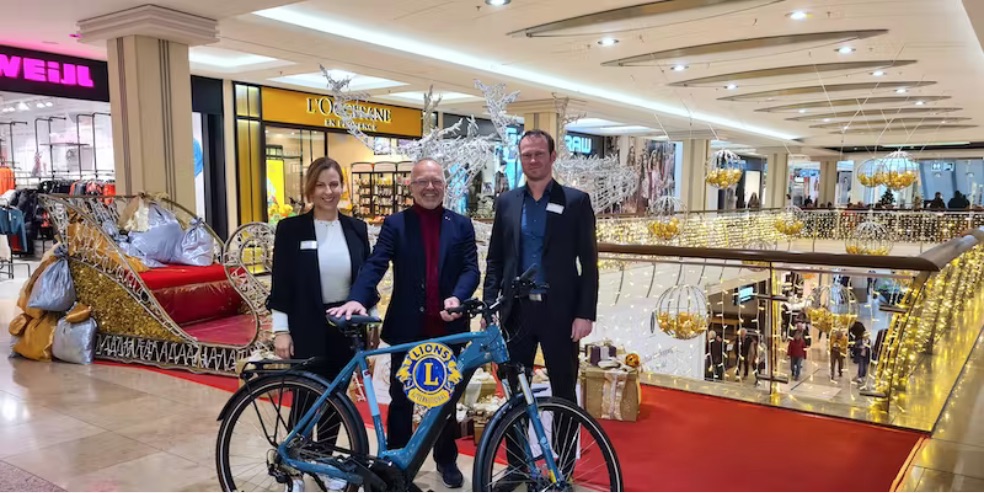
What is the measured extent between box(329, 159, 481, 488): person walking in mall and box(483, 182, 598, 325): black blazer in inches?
7.7

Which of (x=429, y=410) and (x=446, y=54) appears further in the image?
(x=446, y=54)

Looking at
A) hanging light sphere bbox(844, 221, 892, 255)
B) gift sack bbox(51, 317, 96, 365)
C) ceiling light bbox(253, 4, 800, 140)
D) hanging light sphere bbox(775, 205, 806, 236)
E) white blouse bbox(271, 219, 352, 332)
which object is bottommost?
gift sack bbox(51, 317, 96, 365)

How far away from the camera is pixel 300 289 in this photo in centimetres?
265

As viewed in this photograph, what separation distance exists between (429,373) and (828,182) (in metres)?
30.6

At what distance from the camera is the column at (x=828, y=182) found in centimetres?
2888

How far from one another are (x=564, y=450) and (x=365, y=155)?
40.6ft

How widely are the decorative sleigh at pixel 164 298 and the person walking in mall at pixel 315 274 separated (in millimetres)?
1985

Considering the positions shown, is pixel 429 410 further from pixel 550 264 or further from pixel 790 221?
pixel 790 221

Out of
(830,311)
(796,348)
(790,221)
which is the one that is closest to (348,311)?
(830,311)

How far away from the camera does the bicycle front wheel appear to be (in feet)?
7.50

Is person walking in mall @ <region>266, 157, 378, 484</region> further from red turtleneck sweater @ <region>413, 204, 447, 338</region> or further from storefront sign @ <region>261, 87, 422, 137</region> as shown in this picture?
storefront sign @ <region>261, 87, 422, 137</region>

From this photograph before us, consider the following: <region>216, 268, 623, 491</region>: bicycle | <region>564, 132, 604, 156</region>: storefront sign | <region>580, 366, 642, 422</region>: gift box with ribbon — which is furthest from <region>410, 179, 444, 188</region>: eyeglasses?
<region>564, 132, 604, 156</region>: storefront sign

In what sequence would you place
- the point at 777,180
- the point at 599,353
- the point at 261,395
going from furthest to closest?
the point at 777,180 < the point at 599,353 < the point at 261,395

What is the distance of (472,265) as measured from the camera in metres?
2.76
